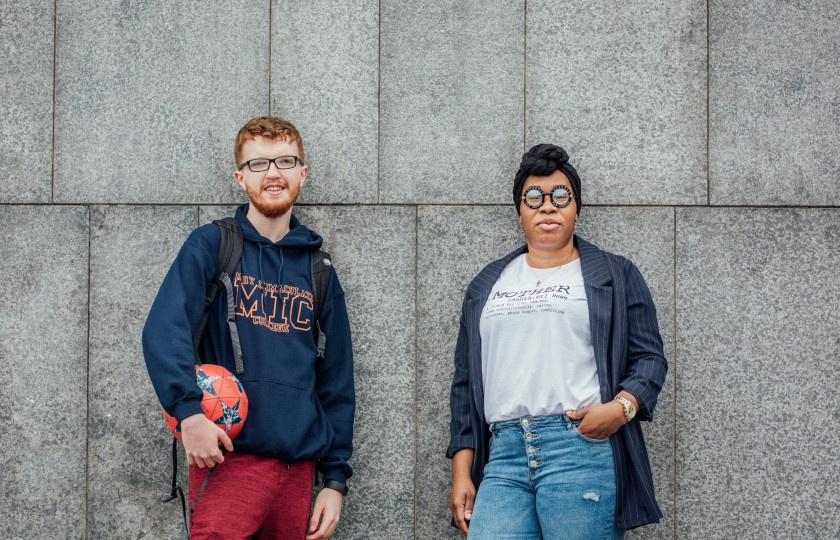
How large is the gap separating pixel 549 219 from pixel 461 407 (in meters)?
0.97

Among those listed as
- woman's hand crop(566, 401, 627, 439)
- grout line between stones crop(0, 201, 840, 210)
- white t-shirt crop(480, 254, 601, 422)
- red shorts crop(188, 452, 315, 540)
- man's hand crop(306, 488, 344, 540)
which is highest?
grout line between stones crop(0, 201, 840, 210)

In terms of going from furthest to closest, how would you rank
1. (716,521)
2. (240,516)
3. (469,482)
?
(716,521) < (469,482) < (240,516)

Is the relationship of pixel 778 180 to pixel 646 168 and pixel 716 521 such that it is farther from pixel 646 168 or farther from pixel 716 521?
pixel 716 521

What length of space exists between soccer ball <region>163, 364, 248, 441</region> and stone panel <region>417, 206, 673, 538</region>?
50.8 inches

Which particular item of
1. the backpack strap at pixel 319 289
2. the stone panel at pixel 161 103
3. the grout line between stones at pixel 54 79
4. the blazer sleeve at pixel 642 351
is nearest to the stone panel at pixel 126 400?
the stone panel at pixel 161 103

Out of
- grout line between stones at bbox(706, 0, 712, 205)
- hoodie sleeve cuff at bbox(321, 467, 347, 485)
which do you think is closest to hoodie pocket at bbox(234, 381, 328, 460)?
hoodie sleeve cuff at bbox(321, 467, 347, 485)

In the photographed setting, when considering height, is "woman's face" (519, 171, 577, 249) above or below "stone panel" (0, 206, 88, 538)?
above

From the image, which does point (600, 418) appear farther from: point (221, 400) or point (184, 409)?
point (184, 409)

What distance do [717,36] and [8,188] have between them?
4.02 meters

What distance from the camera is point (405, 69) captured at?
15.1 feet

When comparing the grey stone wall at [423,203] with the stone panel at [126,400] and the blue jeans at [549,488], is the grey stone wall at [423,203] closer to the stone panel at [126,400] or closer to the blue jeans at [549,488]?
the stone panel at [126,400]

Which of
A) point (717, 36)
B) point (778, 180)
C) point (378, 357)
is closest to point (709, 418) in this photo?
point (778, 180)

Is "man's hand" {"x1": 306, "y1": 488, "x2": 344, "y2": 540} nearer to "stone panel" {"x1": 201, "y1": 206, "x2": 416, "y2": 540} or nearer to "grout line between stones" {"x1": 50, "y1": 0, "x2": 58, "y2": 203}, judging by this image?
"stone panel" {"x1": 201, "y1": 206, "x2": 416, "y2": 540}

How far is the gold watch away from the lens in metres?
3.45
